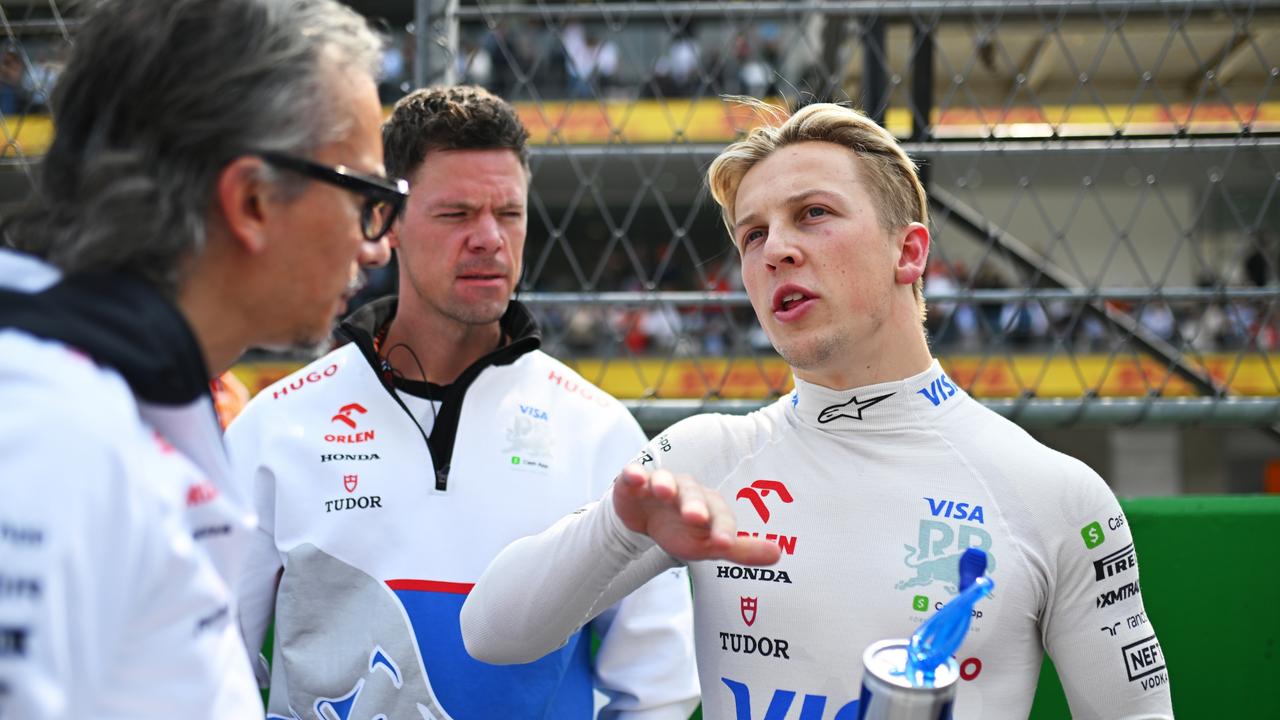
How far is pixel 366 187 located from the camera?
46.9 inches

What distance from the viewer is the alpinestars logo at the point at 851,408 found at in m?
1.70

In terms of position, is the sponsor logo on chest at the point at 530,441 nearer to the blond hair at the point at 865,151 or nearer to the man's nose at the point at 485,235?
the man's nose at the point at 485,235

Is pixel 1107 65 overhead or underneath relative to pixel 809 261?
overhead

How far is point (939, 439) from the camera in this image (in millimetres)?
1674

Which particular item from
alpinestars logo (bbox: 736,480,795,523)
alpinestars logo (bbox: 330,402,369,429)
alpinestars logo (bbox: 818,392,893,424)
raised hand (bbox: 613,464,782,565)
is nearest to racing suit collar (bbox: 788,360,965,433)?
alpinestars logo (bbox: 818,392,893,424)

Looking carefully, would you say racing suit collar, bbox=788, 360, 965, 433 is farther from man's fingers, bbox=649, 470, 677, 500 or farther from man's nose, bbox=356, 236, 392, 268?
man's nose, bbox=356, 236, 392, 268

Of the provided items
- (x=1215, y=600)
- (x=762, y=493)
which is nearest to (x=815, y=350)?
(x=762, y=493)

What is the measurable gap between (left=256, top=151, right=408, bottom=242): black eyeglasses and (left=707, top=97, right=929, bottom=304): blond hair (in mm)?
751

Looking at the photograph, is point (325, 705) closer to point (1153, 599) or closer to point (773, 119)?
point (773, 119)

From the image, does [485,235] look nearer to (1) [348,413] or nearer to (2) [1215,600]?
(1) [348,413]

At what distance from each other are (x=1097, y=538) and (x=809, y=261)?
0.61m

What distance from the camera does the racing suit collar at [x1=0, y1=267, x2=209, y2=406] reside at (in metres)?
0.90

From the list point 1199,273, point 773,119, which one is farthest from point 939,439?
point 1199,273

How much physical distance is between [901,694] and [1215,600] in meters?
1.73
